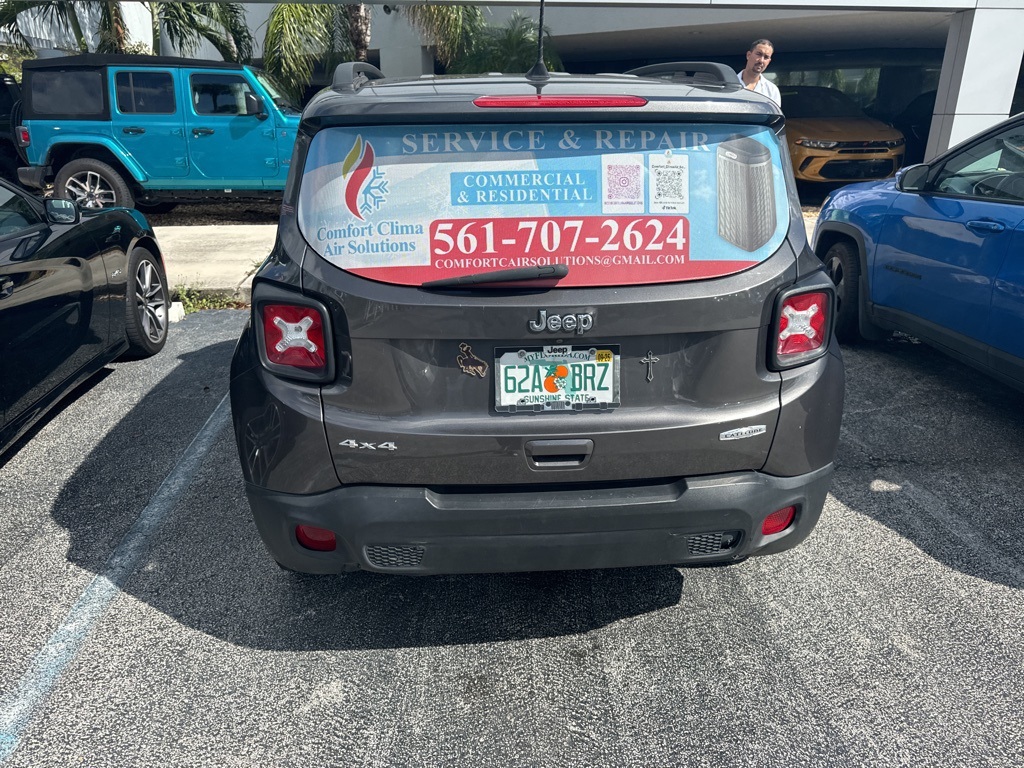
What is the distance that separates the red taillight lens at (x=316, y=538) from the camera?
2.48 m

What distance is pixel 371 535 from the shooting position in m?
2.39

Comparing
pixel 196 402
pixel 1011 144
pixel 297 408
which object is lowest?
pixel 196 402

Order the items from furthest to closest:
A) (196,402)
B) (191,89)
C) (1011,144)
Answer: (191,89) < (196,402) < (1011,144)

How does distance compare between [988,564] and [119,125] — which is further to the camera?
[119,125]

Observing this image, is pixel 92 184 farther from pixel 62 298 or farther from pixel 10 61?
pixel 10 61

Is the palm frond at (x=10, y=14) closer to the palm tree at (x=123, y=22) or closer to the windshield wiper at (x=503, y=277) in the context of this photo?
the palm tree at (x=123, y=22)

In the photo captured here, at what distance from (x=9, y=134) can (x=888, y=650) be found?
14000 millimetres

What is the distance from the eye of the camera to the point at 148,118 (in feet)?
34.8

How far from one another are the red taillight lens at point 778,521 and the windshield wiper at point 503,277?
1.02 m

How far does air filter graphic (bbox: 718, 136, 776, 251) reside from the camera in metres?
2.38

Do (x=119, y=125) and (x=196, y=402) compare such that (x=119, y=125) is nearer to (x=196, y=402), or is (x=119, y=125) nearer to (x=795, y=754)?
(x=196, y=402)

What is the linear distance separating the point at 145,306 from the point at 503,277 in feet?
13.7

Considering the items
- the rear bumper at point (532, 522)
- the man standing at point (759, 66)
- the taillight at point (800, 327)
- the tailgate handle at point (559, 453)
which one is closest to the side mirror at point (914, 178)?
the man standing at point (759, 66)

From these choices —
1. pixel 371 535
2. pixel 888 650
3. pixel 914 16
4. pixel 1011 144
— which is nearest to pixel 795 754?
pixel 888 650
